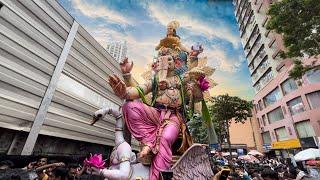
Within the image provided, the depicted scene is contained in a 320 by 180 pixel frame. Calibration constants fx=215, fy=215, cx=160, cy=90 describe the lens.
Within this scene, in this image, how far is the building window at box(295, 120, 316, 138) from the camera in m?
21.9

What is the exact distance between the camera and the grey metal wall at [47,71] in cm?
626

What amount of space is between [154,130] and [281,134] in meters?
30.5

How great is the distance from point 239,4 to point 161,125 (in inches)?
1781

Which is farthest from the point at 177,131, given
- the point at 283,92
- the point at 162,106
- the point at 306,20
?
the point at 283,92

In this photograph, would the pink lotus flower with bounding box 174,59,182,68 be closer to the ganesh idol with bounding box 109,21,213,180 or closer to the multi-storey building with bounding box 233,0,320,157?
the ganesh idol with bounding box 109,21,213,180

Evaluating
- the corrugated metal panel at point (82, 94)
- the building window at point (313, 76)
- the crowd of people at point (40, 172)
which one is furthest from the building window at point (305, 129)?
the crowd of people at point (40, 172)

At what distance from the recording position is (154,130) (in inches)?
130

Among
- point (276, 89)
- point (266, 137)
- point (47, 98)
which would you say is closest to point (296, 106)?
point (276, 89)

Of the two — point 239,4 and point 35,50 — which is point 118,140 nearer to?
point 35,50

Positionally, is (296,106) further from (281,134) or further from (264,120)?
(264,120)

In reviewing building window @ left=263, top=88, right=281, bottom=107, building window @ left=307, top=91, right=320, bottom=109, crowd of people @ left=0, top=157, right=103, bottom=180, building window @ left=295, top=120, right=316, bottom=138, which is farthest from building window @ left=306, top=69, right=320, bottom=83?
crowd of people @ left=0, top=157, right=103, bottom=180

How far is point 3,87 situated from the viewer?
608 cm

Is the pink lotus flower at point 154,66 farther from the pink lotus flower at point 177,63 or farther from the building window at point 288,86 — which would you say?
the building window at point 288,86

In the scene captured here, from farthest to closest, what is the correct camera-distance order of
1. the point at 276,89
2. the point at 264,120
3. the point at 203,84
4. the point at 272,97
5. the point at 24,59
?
the point at 264,120, the point at 272,97, the point at 276,89, the point at 24,59, the point at 203,84
